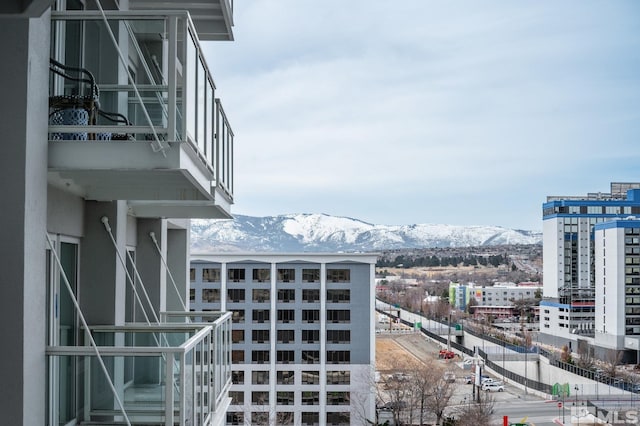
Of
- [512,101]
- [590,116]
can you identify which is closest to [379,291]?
[590,116]


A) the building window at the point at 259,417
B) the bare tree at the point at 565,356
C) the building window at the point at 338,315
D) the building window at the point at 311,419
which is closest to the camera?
the building window at the point at 259,417

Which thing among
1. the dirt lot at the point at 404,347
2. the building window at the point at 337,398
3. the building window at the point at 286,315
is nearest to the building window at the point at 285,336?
the building window at the point at 286,315

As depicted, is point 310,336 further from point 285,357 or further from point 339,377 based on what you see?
point 339,377

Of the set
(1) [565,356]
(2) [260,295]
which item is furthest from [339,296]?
(1) [565,356]

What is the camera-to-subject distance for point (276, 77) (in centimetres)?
15525

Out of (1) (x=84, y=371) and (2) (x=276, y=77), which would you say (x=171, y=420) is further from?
(2) (x=276, y=77)

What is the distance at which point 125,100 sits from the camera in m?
3.92

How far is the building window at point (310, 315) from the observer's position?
34656 millimetres

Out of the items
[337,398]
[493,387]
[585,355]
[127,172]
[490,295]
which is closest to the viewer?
[127,172]

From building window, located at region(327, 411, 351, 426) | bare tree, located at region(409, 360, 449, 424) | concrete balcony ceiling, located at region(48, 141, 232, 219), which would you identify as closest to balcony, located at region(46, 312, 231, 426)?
concrete balcony ceiling, located at region(48, 141, 232, 219)

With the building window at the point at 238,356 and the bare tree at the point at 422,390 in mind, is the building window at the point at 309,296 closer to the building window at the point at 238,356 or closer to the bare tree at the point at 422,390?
the building window at the point at 238,356

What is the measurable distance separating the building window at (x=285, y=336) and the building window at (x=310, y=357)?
97 cm

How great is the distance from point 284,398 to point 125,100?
1252 inches

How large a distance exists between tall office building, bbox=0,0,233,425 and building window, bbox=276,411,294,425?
1146 inches
